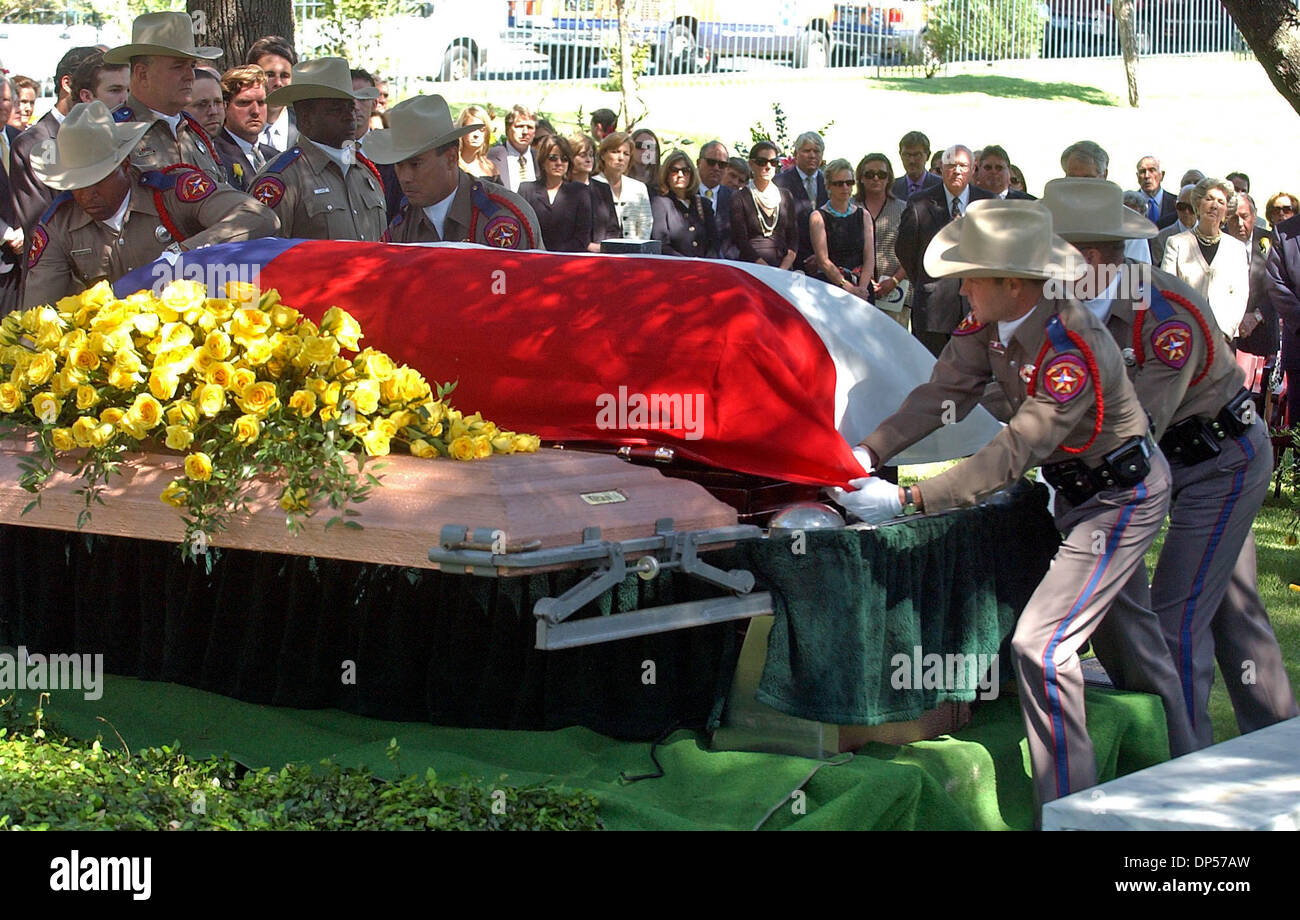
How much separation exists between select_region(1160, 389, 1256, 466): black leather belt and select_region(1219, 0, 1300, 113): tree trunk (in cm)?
256

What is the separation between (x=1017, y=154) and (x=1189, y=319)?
15.7m

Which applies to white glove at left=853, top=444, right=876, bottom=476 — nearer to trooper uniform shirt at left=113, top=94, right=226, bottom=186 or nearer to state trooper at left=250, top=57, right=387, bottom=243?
trooper uniform shirt at left=113, top=94, right=226, bottom=186

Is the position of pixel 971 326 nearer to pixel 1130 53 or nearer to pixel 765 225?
pixel 765 225

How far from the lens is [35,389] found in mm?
4141

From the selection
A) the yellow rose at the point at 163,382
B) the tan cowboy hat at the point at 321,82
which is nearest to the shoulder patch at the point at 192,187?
the tan cowboy hat at the point at 321,82

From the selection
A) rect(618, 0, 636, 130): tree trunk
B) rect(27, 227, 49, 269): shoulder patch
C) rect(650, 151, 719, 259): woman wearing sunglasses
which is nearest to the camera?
rect(27, 227, 49, 269): shoulder patch

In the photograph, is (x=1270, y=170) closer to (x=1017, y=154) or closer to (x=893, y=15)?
(x=1017, y=154)

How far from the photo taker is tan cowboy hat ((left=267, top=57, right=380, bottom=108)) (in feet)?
19.5

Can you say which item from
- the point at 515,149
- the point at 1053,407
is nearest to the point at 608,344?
the point at 1053,407

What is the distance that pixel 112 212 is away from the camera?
5.08 m

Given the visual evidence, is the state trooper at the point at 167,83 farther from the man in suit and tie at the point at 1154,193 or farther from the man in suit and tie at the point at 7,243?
the man in suit and tie at the point at 1154,193

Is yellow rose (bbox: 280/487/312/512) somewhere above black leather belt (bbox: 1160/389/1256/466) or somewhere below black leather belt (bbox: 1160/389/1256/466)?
below

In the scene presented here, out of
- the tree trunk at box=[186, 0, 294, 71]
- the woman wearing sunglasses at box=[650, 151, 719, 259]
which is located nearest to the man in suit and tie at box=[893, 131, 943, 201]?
the woman wearing sunglasses at box=[650, 151, 719, 259]
